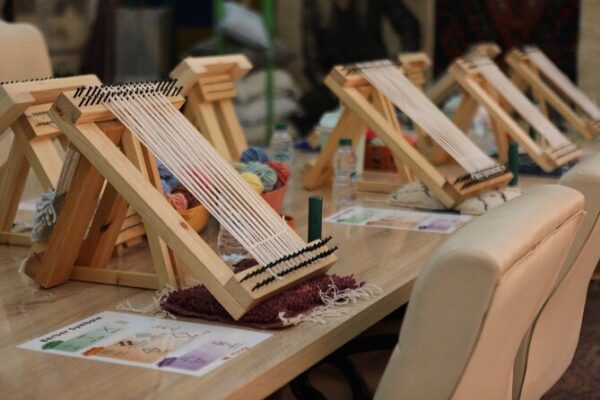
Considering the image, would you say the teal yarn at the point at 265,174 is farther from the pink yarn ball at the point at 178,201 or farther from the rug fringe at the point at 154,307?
the rug fringe at the point at 154,307


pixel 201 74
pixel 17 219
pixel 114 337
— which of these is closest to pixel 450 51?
pixel 201 74

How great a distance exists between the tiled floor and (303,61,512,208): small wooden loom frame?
2.26ft

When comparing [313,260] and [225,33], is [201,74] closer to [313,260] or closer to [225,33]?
[313,260]

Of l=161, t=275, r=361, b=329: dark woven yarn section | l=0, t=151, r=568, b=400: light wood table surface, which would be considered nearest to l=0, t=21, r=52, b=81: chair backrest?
l=0, t=151, r=568, b=400: light wood table surface

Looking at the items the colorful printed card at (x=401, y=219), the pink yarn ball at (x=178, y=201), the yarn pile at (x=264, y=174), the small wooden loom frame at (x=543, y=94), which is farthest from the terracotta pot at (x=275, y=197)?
the small wooden loom frame at (x=543, y=94)

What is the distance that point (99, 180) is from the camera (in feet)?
6.46

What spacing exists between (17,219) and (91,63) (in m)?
3.04

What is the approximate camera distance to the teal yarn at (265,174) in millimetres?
2541

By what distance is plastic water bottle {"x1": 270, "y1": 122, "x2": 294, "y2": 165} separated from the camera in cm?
324

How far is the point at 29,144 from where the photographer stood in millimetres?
2377

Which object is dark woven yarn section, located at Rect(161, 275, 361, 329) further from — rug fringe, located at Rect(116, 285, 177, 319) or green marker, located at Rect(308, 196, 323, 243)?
green marker, located at Rect(308, 196, 323, 243)

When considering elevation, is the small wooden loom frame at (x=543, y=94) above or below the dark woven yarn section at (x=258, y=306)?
below

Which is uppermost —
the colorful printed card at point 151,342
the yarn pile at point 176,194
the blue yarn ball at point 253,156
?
the colorful printed card at point 151,342

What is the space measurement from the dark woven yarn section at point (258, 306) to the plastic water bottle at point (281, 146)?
137cm
